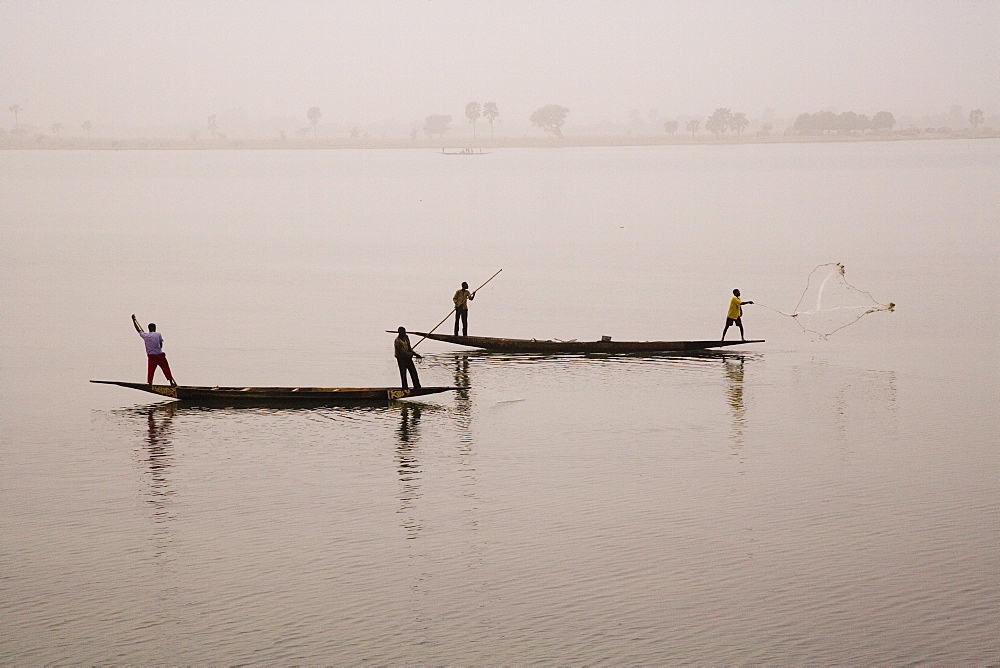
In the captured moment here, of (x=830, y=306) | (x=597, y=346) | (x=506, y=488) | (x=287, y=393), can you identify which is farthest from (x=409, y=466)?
(x=830, y=306)

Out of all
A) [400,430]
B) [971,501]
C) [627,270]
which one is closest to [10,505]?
[400,430]

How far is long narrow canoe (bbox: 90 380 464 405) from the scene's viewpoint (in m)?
28.8

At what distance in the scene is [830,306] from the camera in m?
51.1

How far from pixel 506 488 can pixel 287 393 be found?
762cm

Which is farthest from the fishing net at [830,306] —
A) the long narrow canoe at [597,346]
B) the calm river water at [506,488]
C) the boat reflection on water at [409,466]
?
the boat reflection on water at [409,466]

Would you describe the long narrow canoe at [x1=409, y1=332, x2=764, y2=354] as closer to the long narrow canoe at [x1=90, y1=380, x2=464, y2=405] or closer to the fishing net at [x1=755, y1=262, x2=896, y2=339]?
the fishing net at [x1=755, y1=262, x2=896, y2=339]

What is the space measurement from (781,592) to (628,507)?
4410mm

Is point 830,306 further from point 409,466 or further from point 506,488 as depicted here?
point 506,488

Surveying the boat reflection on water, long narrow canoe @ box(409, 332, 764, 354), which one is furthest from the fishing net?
the boat reflection on water

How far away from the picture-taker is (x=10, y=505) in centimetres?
2228

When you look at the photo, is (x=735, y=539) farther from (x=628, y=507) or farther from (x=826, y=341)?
(x=826, y=341)

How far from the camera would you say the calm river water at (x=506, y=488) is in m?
17.0

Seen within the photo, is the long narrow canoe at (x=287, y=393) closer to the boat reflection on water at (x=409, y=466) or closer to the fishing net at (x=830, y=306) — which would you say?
the boat reflection on water at (x=409, y=466)

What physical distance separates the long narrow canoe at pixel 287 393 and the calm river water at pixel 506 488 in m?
0.35
